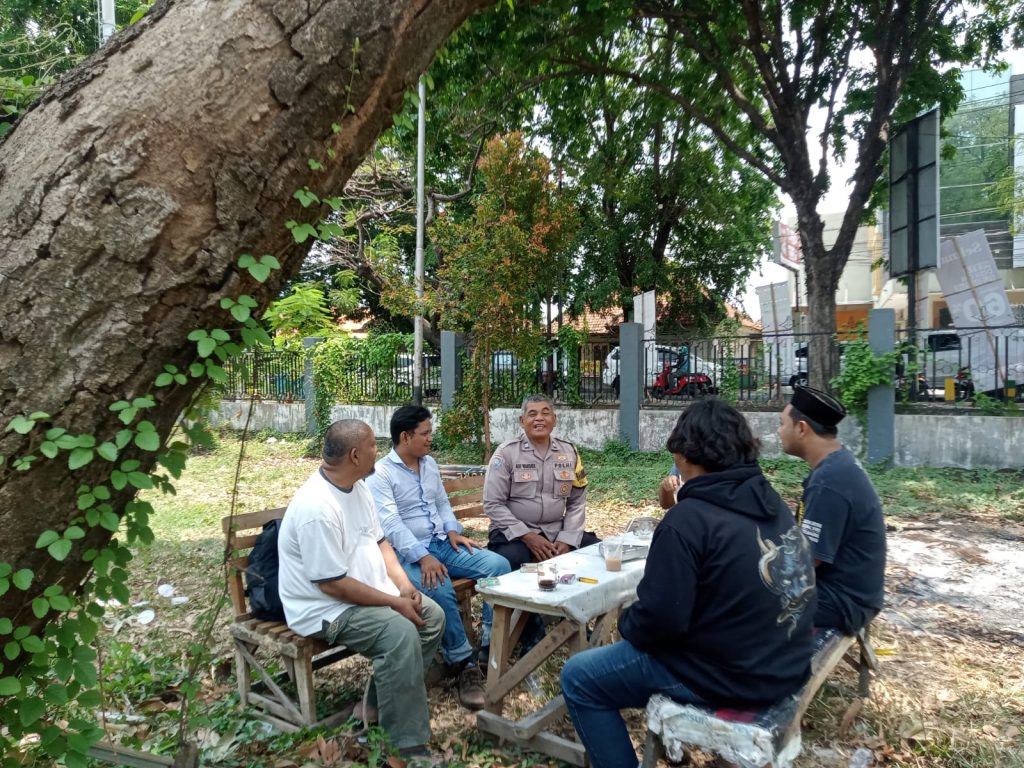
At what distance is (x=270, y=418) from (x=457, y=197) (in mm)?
6401

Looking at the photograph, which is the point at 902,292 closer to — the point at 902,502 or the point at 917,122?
the point at 917,122

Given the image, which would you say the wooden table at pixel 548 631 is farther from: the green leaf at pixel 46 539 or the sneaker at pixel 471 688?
the green leaf at pixel 46 539

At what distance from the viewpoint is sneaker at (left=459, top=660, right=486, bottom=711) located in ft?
11.9

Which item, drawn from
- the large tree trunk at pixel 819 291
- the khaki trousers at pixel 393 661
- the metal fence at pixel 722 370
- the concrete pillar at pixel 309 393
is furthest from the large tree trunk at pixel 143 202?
the concrete pillar at pixel 309 393

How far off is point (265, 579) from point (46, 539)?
6.62ft

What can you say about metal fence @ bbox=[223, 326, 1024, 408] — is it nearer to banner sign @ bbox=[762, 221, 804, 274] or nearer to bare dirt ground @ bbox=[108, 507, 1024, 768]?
bare dirt ground @ bbox=[108, 507, 1024, 768]

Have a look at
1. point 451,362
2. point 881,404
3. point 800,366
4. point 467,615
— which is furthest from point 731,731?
point 451,362

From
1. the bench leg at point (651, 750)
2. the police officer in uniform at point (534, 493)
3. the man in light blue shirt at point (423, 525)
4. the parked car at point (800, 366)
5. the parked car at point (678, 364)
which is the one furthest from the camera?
the parked car at point (678, 364)

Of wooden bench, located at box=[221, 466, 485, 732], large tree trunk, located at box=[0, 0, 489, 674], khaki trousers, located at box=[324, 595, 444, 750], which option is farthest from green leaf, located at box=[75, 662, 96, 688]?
khaki trousers, located at box=[324, 595, 444, 750]

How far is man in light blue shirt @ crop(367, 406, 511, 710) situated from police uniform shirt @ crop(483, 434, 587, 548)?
0.29m

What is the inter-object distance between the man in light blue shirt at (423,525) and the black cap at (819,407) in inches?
77.7

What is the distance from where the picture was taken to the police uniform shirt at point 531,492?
4566 millimetres

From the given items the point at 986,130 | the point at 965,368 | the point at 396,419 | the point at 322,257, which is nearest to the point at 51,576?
the point at 396,419

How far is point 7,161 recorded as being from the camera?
5.52ft
